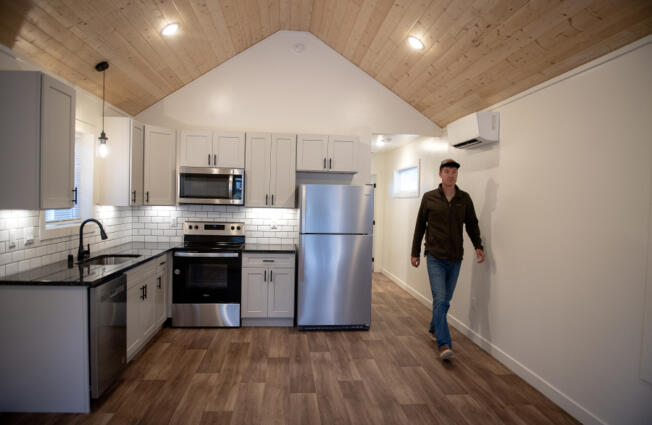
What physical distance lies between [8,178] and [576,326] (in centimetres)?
387

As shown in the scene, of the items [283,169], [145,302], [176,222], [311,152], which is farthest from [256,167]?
[145,302]

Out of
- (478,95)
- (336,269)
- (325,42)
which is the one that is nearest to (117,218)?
(336,269)

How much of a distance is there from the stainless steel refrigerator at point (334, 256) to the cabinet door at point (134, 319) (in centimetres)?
157

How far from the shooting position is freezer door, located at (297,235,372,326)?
12.7 ft

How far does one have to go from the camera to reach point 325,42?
176 inches

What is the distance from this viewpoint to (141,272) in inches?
122

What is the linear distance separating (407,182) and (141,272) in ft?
14.2

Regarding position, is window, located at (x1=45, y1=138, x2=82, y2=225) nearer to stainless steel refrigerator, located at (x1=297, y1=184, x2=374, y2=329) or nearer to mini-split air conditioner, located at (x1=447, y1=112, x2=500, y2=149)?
stainless steel refrigerator, located at (x1=297, y1=184, x2=374, y2=329)

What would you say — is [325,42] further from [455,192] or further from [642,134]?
[642,134]

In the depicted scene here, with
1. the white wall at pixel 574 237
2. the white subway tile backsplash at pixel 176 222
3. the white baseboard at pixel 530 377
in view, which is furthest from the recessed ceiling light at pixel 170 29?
the white baseboard at pixel 530 377

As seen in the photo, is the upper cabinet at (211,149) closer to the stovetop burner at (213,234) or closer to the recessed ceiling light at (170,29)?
the stovetop burner at (213,234)

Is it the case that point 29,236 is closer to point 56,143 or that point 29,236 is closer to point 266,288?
point 56,143

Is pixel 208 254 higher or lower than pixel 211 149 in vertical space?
lower

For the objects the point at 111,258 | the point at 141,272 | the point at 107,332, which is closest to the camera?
the point at 107,332
